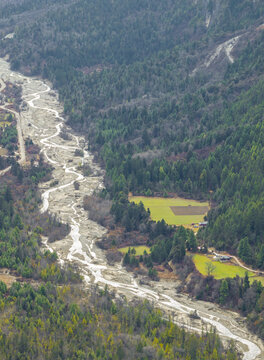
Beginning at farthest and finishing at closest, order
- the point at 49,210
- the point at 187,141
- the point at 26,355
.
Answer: the point at 187,141
the point at 49,210
the point at 26,355

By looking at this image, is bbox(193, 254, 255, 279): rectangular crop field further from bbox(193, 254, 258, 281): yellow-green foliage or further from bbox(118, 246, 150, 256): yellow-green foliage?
bbox(118, 246, 150, 256): yellow-green foliage

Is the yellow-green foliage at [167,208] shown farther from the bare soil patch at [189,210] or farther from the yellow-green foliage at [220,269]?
the yellow-green foliage at [220,269]

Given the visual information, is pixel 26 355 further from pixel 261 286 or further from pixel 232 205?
pixel 232 205

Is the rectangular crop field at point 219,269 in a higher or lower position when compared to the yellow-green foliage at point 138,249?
higher

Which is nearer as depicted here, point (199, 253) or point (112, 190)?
point (199, 253)

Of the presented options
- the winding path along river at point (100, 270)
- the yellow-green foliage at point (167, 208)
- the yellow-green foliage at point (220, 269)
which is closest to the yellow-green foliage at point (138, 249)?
the winding path along river at point (100, 270)

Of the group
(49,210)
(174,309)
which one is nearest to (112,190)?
(49,210)

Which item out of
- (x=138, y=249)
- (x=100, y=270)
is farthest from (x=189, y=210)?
(x=100, y=270)
